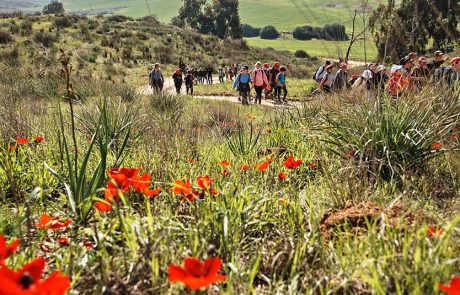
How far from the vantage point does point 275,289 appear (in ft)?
5.71

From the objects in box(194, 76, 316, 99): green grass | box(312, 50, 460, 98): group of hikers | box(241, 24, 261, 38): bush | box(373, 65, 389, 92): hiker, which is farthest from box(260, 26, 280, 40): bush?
box(373, 65, 389, 92): hiker

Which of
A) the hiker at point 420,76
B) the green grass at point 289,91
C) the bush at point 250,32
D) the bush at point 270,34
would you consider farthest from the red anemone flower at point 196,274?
the bush at point 250,32

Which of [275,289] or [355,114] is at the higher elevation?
[355,114]

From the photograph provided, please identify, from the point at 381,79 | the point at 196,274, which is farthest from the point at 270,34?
the point at 196,274

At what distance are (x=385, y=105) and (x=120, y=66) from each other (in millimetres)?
30125

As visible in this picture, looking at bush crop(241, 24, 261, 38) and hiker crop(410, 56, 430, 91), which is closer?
hiker crop(410, 56, 430, 91)

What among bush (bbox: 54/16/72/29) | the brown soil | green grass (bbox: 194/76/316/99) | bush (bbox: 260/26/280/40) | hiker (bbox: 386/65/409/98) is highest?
bush (bbox: 260/26/280/40)

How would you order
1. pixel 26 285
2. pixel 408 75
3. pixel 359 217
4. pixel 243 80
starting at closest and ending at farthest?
1. pixel 26 285
2. pixel 359 217
3. pixel 408 75
4. pixel 243 80

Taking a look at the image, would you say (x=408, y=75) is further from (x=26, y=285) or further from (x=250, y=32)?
(x=250, y=32)

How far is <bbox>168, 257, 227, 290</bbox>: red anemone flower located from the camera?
125 centimetres

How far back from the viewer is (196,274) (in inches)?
52.6

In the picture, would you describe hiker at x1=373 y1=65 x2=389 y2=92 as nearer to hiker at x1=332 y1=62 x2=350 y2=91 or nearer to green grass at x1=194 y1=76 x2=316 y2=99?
hiker at x1=332 y1=62 x2=350 y2=91

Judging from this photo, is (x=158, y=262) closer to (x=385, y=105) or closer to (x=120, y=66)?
(x=385, y=105)

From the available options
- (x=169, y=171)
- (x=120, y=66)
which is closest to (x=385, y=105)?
(x=169, y=171)
